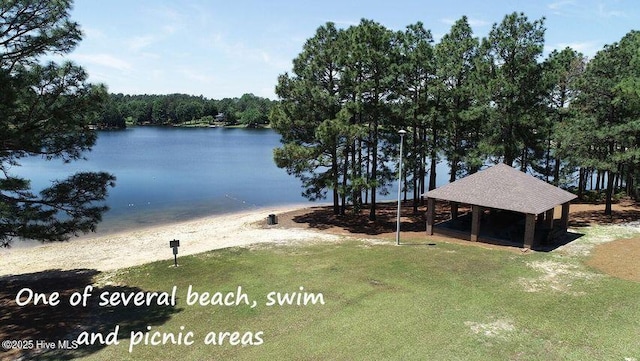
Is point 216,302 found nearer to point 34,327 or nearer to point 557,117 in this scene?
point 34,327

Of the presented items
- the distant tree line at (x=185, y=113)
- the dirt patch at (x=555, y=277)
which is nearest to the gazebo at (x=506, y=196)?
the dirt patch at (x=555, y=277)

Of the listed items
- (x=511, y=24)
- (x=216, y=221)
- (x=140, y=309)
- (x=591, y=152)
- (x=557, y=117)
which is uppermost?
(x=511, y=24)

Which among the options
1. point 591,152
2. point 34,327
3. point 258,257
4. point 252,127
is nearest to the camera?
point 34,327

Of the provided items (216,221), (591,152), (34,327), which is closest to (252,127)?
(216,221)

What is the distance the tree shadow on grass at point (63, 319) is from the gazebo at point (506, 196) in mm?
14912

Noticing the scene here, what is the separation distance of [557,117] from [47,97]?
32485 mm

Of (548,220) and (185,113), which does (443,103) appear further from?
(185,113)

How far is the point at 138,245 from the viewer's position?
23453mm

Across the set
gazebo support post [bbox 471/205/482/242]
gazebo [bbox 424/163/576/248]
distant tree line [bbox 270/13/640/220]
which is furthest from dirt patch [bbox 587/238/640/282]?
distant tree line [bbox 270/13/640/220]

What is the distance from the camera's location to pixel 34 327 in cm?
1183

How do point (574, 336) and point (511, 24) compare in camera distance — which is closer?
point (574, 336)

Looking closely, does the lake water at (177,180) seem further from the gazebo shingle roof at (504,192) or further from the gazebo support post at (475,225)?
the gazebo support post at (475,225)

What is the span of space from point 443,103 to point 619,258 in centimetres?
1442

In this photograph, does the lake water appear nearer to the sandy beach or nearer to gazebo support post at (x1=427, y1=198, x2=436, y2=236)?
the sandy beach
